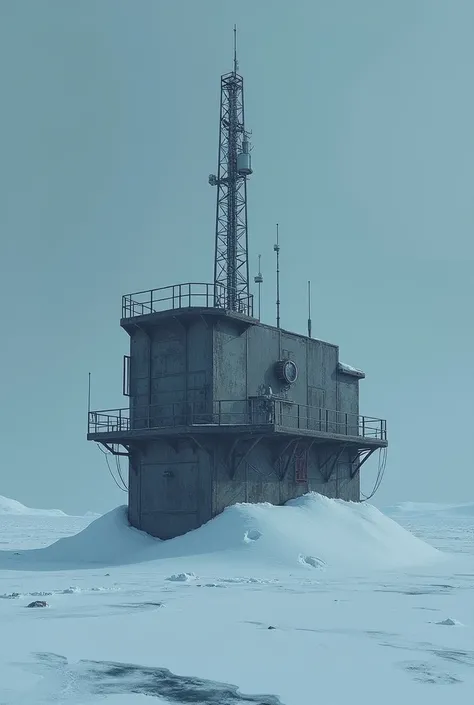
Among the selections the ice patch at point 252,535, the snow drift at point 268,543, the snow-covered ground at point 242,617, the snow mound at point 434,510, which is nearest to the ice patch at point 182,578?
the snow-covered ground at point 242,617

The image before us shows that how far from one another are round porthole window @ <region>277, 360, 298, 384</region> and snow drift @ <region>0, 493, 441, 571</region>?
479 cm

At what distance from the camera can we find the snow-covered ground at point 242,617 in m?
11.8

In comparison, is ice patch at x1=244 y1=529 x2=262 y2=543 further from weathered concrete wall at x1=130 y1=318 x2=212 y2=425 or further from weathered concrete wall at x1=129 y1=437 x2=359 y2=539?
weathered concrete wall at x1=130 y1=318 x2=212 y2=425

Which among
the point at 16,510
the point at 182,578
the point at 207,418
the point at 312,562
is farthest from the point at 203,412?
the point at 16,510

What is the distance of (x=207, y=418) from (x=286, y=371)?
485 cm

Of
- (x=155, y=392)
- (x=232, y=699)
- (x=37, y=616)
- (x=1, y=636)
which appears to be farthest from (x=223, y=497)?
(x=232, y=699)

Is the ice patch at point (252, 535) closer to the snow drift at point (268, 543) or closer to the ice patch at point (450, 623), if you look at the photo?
the snow drift at point (268, 543)

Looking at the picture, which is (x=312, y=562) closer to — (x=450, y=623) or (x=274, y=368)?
(x=274, y=368)

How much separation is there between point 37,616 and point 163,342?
16789mm

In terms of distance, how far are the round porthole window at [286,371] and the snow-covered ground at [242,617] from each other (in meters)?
5.07

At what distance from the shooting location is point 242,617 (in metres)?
17.4

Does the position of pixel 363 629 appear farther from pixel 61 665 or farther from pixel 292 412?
pixel 292 412

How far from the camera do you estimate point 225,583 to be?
23391 mm

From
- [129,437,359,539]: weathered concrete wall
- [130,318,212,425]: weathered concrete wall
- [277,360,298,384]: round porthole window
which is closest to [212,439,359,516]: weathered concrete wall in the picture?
[129,437,359,539]: weathered concrete wall
